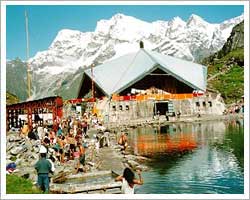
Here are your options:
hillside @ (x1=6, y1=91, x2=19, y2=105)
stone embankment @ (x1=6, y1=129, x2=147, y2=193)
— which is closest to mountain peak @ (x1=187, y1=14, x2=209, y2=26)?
stone embankment @ (x1=6, y1=129, x2=147, y2=193)

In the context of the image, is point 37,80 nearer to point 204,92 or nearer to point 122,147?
point 122,147

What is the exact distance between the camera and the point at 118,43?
10336mm

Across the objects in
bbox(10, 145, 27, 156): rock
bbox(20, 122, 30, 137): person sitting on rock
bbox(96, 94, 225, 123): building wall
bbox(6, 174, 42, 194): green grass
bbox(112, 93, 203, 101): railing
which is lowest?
bbox(6, 174, 42, 194): green grass

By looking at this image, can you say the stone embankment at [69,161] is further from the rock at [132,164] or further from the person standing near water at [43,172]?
the person standing near water at [43,172]

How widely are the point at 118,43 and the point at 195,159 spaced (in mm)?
2655

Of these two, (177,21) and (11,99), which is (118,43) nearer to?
(177,21)

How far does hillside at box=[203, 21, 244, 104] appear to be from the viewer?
890 centimetres

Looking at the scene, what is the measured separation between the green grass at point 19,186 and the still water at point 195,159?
4.63ft

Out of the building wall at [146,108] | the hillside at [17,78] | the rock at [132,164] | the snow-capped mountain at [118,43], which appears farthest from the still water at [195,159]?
the hillside at [17,78]

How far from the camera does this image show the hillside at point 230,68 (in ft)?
29.2

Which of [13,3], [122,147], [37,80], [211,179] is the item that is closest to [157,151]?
[122,147]

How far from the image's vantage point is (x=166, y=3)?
27.6 feet

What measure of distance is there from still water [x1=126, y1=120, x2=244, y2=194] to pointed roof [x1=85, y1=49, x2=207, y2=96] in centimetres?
142

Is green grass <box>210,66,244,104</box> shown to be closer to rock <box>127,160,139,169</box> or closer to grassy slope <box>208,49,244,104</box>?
grassy slope <box>208,49,244,104</box>
